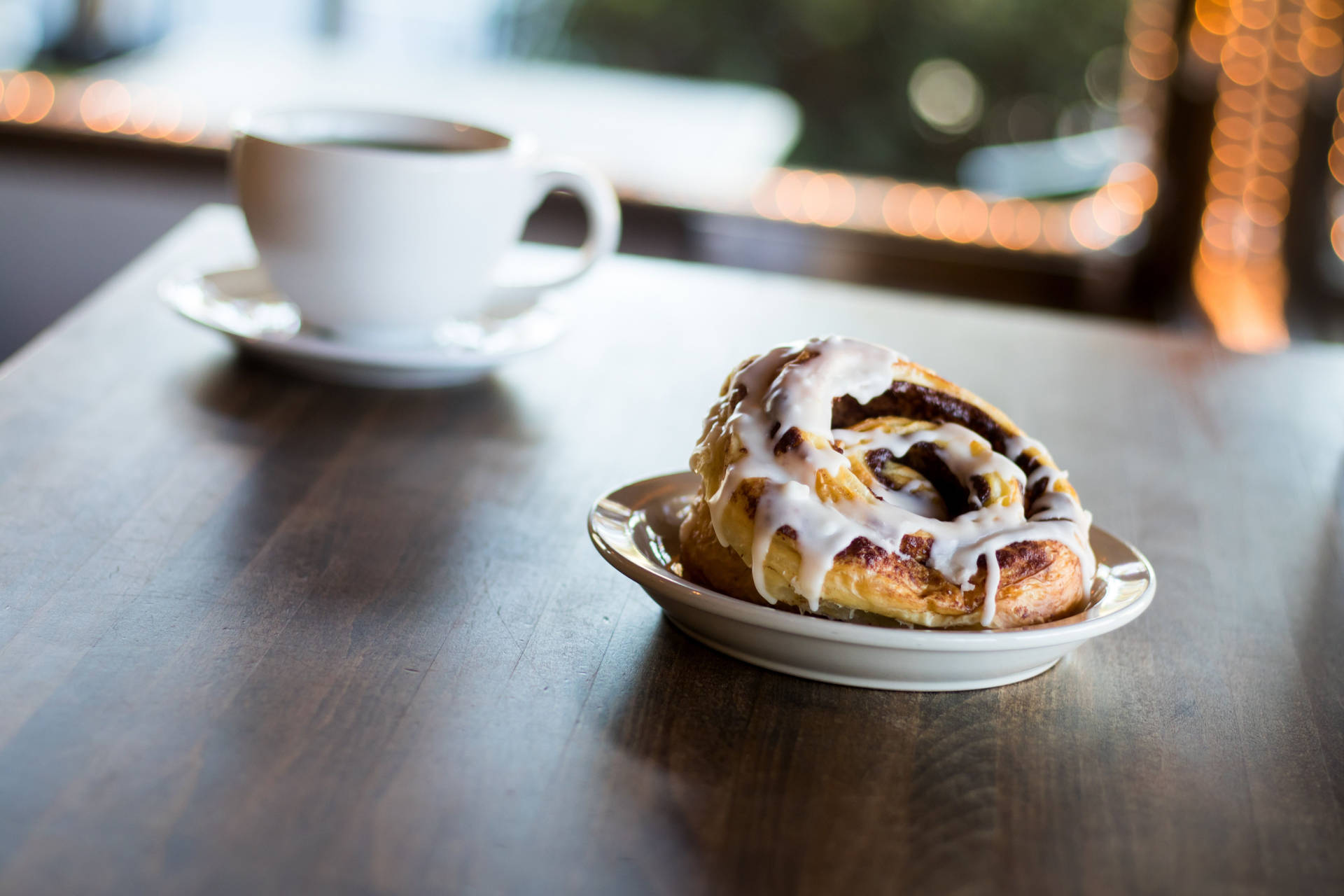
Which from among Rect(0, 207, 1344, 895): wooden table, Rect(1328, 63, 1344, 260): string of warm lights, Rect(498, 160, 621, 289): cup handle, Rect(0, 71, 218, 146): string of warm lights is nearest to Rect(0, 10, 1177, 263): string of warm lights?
Rect(0, 71, 218, 146): string of warm lights

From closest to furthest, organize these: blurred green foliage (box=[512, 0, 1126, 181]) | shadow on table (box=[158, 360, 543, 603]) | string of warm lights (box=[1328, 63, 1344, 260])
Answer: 1. shadow on table (box=[158, 360, 543, 603])
2. string of warm lights (box=[1328, 63, 1344, 260])
3. blurred green foliage (box=[512, 0, 1126, 181])

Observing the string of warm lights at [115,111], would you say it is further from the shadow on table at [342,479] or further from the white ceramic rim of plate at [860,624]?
the white ceramic rim of plate at [860,624]

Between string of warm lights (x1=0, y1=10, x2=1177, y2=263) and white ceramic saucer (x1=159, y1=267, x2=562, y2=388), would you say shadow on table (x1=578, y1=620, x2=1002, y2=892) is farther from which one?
string of warm lights (x1=0, y1=10, x2=1177, y2=263)

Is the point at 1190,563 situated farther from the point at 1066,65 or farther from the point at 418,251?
the point at 1066,65

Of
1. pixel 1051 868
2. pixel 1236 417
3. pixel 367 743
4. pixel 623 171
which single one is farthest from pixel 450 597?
pixel 623 171

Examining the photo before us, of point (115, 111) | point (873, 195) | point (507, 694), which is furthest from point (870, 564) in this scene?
point (115, 111)

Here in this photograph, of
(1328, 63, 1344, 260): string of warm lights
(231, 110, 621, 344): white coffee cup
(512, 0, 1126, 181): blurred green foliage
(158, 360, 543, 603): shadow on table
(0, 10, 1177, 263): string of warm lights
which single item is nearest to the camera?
(158, 360, 543, 603): shadow on table

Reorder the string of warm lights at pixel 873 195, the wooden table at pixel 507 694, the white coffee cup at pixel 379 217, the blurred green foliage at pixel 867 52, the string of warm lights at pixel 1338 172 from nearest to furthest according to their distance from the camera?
the wooden table at pixel 507 694 < the white coffee cup at pixel 379 217 < the string of warm lights at pixel 1338 172 < the string of warm lights at pixel 873 195 < the blurred green foliage at pixel 867 52

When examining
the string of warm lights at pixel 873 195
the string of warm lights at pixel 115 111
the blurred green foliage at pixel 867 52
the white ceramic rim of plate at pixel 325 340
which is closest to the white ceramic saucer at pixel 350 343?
the white ceramic rim of plate at pixel 325 340
